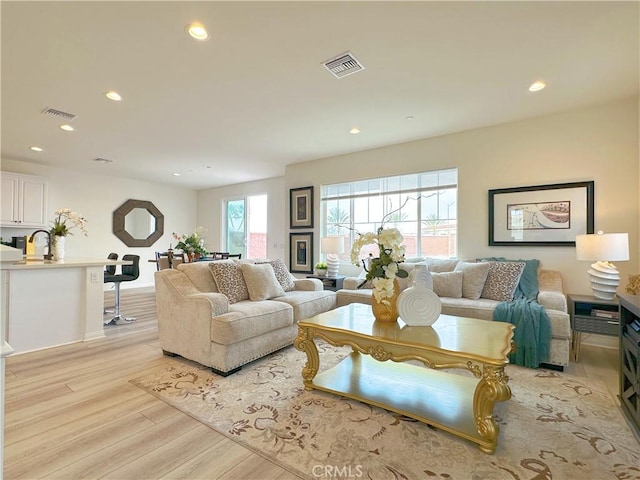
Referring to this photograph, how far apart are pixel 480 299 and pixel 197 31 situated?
12.0 ft

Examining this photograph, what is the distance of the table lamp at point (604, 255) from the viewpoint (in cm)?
289

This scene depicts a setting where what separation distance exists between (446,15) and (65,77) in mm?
3337

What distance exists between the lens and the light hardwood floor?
155cm

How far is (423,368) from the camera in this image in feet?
8.40

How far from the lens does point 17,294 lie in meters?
3.05

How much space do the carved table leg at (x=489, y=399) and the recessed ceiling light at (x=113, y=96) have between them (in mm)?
4031

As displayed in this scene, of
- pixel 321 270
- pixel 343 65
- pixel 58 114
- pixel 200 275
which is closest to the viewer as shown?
pixel 343 65

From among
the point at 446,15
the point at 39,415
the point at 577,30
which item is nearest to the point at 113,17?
the point at 446,15

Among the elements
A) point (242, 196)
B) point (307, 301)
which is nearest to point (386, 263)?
point (307, 301)

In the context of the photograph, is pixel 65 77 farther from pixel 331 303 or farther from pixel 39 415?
pixel 331 303

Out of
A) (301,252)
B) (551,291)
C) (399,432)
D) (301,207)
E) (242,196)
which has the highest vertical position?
(242,196)

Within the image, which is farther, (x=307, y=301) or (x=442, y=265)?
(x=442, y=265)

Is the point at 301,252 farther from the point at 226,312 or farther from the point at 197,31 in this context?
the point at 197,31

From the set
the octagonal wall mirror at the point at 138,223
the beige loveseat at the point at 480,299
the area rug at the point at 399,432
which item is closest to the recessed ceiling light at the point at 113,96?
the area rug at the point at 399,432
